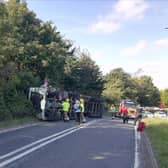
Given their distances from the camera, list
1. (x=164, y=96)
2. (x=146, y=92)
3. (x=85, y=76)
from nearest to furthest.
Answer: (x=85, y=76), (x=146, y=92), (x=164, y=96)

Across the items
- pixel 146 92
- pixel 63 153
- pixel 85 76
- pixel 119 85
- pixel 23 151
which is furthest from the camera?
pixel 146 92

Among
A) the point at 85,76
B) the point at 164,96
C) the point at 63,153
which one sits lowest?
the point at 63,153

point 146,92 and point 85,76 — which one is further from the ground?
point 146,92

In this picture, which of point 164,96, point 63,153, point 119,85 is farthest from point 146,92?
point 63,153

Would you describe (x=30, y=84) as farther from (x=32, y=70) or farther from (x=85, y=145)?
(x=85, y=145)

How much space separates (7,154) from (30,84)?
26090 mm

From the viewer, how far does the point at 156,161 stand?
1423cm

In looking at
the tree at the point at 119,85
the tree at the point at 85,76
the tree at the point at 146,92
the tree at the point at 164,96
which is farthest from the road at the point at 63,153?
the tree at the point at 164,96

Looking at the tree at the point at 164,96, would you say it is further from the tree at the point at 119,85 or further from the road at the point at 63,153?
the road at the point at 63,153

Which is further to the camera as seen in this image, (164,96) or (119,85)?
(164,96)

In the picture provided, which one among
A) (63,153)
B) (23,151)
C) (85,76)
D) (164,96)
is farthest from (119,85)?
(23,151)

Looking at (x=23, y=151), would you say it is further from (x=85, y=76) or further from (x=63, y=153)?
(x=85, y=76)

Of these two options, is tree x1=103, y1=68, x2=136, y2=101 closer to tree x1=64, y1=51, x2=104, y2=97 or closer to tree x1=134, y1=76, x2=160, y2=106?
tree x1=134, y1=76, x2=160, y2=106

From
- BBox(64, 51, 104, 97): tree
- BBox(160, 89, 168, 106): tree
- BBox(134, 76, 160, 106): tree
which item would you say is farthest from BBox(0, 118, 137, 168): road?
BBox(160, 89, 168, 106): tree
